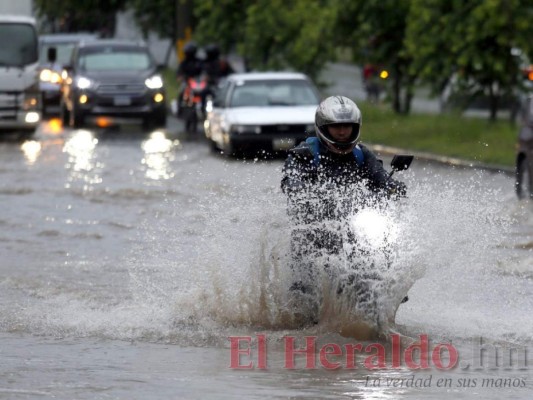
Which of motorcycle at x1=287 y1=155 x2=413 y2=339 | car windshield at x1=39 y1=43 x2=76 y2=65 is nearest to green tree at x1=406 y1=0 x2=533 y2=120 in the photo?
car windshield at x1=39 y1=43 x2=76 y2=65

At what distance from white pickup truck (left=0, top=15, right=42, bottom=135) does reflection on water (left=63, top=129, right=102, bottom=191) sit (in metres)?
1.01

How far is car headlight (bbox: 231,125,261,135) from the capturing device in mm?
26500

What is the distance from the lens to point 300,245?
995 centimetres

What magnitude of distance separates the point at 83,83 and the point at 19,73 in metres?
4.04

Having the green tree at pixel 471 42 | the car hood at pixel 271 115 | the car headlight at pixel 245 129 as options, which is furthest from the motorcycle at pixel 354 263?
the green tree at pixel 471 42

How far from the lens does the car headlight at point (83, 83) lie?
34.2 metres

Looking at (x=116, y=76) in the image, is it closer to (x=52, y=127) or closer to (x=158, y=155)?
(x=52, y=127)

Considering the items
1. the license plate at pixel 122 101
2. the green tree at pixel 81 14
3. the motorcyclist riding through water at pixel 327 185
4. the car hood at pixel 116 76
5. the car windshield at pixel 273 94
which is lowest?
the green tree at pixel 81 14

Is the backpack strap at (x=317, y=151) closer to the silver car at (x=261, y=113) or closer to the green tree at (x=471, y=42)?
the silver car at (x=261, y=113)

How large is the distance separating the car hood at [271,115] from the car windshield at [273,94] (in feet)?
1.01

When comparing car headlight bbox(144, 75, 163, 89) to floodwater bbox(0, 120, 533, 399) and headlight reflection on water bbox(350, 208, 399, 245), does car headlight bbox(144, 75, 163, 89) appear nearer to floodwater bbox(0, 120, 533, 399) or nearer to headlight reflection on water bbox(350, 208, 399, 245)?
floodwater bbox(0, 120, 533, 399)

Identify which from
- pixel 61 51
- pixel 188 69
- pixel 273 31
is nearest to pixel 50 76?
pixel 61 51

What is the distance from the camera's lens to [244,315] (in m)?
10.6

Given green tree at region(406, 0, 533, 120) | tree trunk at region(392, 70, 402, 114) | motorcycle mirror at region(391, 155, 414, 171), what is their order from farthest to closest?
tree trunk at region(392, 70, 402, 114)
green tree at region(406, 0, 533, 120)
motorcycle mirror at region(391, 155, 414, 171)
